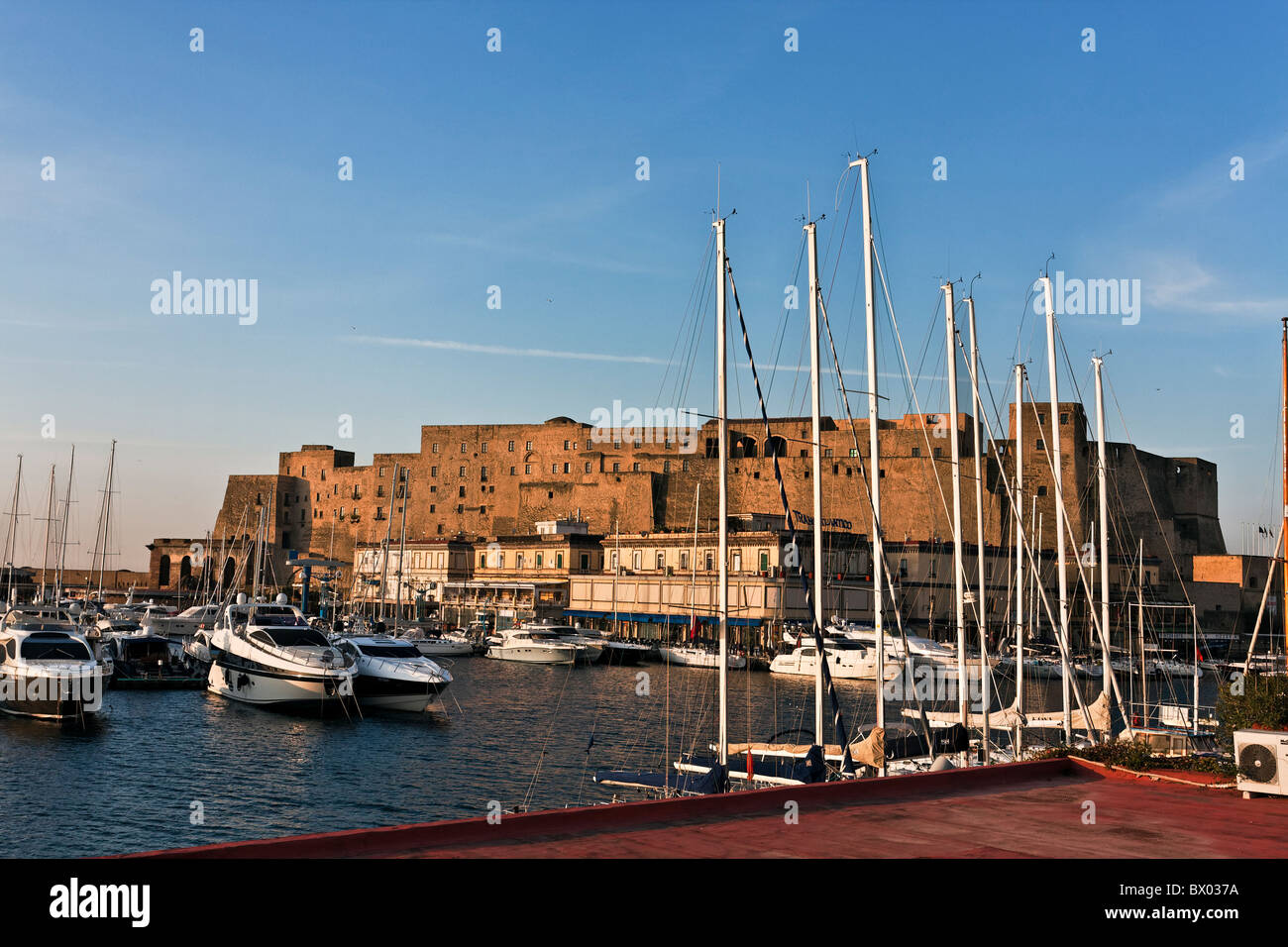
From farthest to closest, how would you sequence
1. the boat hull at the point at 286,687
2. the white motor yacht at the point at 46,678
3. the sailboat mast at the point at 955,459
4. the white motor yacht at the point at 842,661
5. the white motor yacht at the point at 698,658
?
the white motor yacht at the point at 698,658
the white motor yacht at the point at 842,661
the boat hull at the point at 286,687
the white motor yacht at the point at 46,678
the sailboat mast at the point at 955,459

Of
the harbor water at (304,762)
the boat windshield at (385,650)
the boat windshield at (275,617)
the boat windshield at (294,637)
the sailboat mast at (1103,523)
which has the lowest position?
the harbor water at (304,762)

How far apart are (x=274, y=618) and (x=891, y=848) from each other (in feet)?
111

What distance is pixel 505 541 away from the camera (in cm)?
8894

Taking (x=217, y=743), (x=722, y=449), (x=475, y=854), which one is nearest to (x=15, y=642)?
(x=217, y=743)

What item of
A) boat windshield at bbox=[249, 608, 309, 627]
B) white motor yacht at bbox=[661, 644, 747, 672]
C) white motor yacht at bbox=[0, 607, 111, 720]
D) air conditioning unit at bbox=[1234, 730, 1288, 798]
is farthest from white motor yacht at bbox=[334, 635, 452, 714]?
air conditioning unit at bbox=[1234, 730, 1288, 798]

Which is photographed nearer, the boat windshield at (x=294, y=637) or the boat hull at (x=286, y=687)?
the boat hull at (x=286, y=687)

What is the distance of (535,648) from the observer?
64500 mm

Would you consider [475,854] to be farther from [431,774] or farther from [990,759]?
[431,774]

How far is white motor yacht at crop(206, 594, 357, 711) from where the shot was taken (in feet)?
115

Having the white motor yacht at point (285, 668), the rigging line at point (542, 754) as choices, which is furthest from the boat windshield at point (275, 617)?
the rigging line at point (542, 754)

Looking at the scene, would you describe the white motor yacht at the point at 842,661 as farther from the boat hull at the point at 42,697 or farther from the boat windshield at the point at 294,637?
the boat hull at the point at 42,697

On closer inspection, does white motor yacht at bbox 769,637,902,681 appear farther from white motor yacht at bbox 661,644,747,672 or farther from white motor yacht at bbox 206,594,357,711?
white motor yacht at bbox 206,594,357,711

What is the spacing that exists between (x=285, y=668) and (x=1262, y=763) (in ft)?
94.3

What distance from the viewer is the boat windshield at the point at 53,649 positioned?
105 ft
